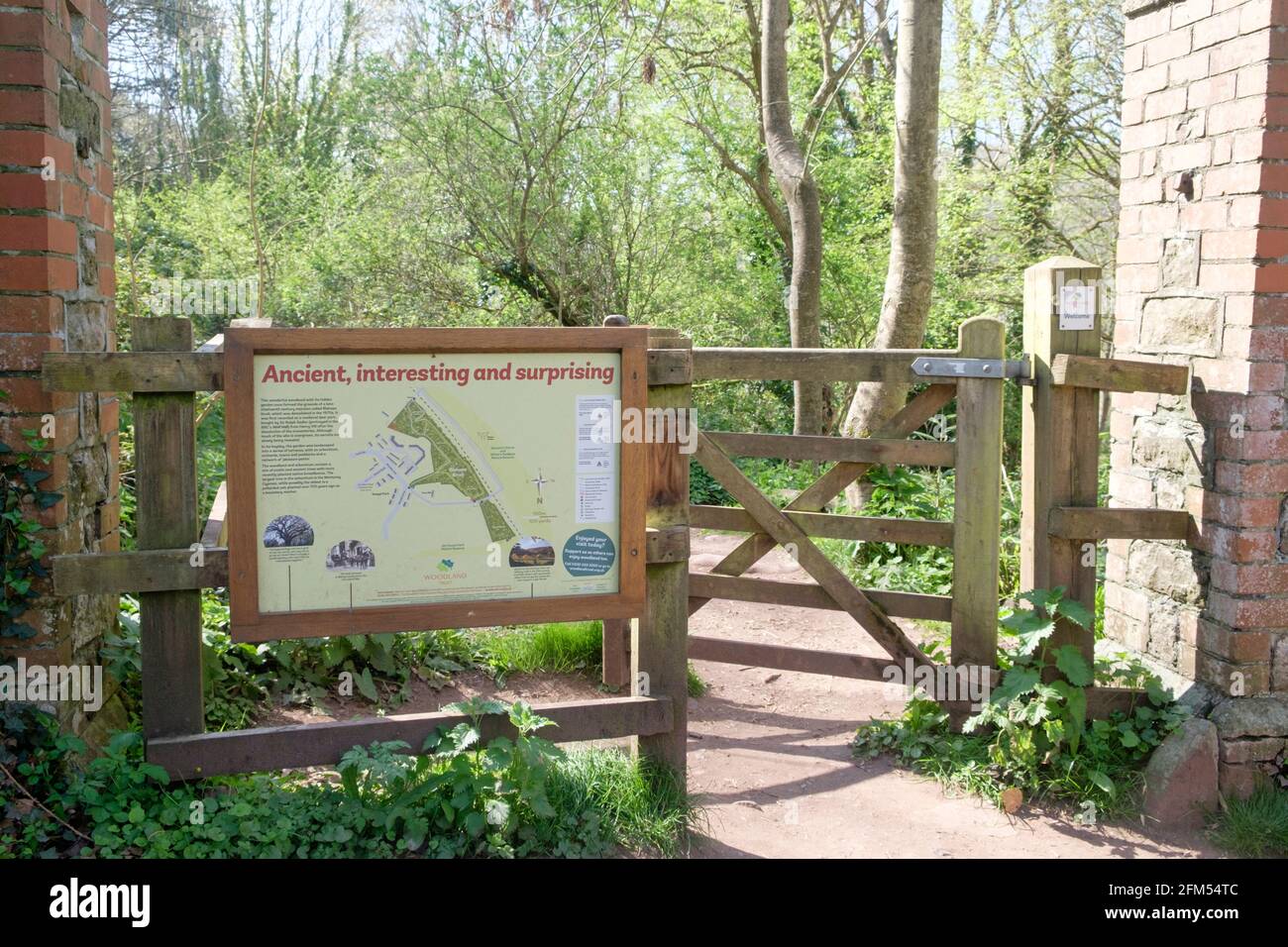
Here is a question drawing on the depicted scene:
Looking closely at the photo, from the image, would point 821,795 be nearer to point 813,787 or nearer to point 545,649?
point 813,787

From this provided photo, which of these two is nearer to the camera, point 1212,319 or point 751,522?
point 1212,319

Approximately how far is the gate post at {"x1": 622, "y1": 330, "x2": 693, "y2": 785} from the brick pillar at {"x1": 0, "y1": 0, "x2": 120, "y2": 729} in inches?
80.4

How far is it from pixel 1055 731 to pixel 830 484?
1.74 meters

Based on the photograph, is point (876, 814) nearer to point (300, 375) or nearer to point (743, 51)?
point (300, 375)

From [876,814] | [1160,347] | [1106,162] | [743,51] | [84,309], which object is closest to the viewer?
[84,309]

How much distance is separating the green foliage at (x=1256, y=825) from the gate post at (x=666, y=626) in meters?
2.10

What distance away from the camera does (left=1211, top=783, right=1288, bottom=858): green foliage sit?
13.7 ft

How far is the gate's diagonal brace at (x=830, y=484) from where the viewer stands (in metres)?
5.33

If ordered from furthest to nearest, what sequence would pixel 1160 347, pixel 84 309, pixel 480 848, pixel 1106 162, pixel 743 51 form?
1. pixel 743 51
2. pixel 1106 162
3. pixel 1160 347
4. pixel 84 309
5. pixel 480 848

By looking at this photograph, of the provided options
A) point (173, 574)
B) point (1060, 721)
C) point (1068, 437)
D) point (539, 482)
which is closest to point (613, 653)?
point (539, 482)

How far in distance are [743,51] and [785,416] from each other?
5.01m

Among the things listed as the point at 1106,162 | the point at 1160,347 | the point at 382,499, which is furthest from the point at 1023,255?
the point at 382,499

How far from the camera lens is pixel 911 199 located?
30.2ft

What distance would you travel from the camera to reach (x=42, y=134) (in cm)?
378
